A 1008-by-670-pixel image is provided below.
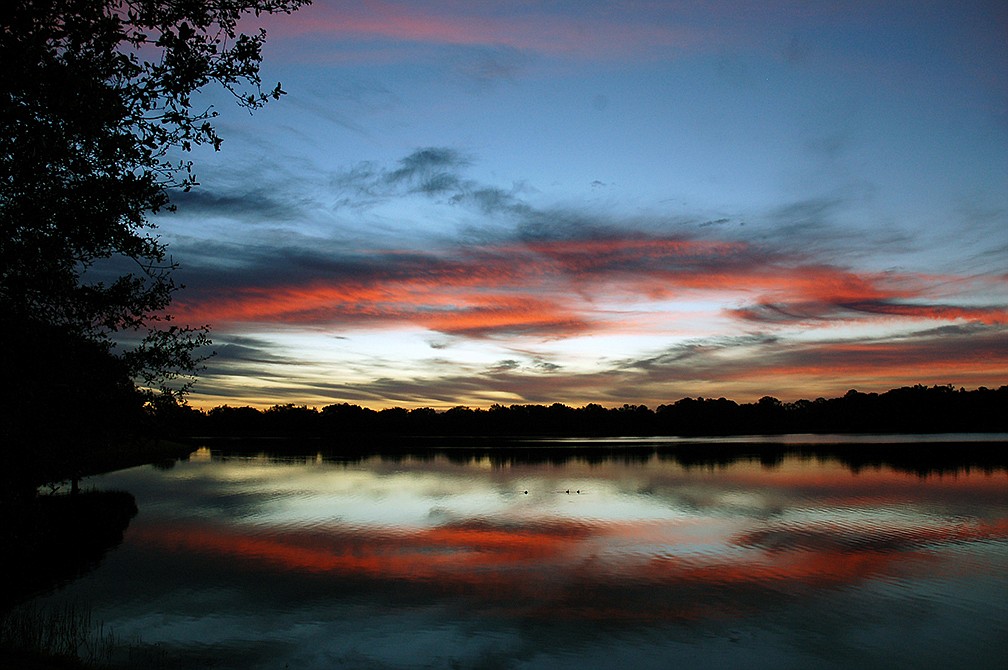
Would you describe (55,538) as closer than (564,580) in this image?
No

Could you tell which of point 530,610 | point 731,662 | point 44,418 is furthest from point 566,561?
point 44,418

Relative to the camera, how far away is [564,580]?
25.5 meters

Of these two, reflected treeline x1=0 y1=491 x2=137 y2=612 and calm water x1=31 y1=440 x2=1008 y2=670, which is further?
calm water x1=31 y1=440 x2=1008 y2=670

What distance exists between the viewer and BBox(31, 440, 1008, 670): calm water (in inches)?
721

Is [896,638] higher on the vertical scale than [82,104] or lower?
lower

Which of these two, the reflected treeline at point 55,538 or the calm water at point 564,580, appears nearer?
the reflected treeline at point 55,538

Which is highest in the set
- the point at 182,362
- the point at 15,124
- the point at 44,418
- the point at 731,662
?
the point at 15,124

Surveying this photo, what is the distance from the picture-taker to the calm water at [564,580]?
1831cm

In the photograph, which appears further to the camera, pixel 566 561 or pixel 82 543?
pixel 82 543

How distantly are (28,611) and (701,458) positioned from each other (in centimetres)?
8010

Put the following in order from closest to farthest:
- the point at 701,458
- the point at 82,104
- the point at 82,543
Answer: the point at 82,104
the point at 82,543
the point at 701,458

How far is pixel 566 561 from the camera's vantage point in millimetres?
28906

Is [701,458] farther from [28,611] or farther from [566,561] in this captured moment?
[28,611]

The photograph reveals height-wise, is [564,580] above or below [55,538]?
below
